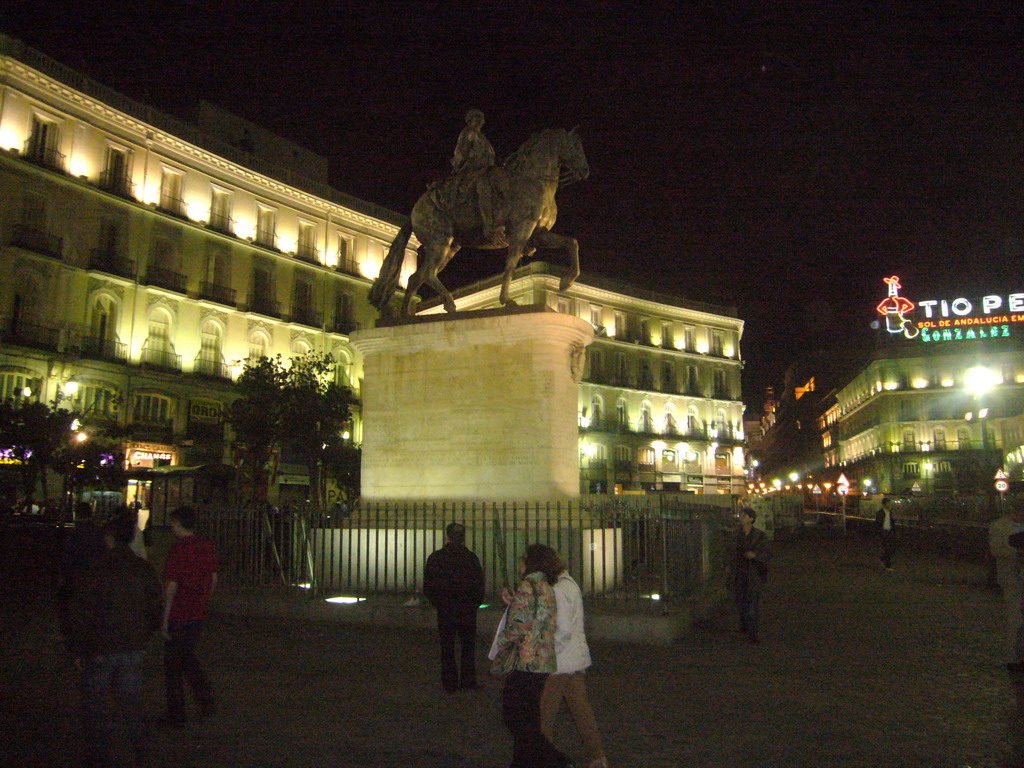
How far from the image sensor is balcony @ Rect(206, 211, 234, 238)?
40.4m

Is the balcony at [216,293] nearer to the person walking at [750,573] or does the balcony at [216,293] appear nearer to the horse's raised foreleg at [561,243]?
the horse's raised foreleg at [561,243]

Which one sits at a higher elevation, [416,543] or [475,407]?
[475,407]

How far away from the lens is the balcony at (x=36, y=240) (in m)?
32.2

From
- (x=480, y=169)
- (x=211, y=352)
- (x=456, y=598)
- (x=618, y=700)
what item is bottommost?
(x=618, y=700)

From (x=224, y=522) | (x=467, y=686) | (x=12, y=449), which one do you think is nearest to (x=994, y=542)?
(x=467, y=686)

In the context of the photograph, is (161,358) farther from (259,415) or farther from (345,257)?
(345,257)

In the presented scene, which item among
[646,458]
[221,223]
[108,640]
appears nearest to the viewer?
[108,640]

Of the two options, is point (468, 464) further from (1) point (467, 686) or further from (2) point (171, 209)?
(2) point (171, 209)

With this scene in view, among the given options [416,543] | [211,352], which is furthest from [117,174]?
[416,543]

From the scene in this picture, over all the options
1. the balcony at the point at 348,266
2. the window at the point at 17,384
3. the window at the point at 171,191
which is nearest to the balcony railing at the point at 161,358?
the window at the point at 17,384

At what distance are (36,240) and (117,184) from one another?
499cm

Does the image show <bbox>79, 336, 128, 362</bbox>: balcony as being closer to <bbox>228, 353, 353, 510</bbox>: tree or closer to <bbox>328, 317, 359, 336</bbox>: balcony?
<bbox>228, 353, 353, 510</bbox>: tree

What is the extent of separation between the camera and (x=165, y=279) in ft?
124

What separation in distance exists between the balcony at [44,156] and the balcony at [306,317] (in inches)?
518
